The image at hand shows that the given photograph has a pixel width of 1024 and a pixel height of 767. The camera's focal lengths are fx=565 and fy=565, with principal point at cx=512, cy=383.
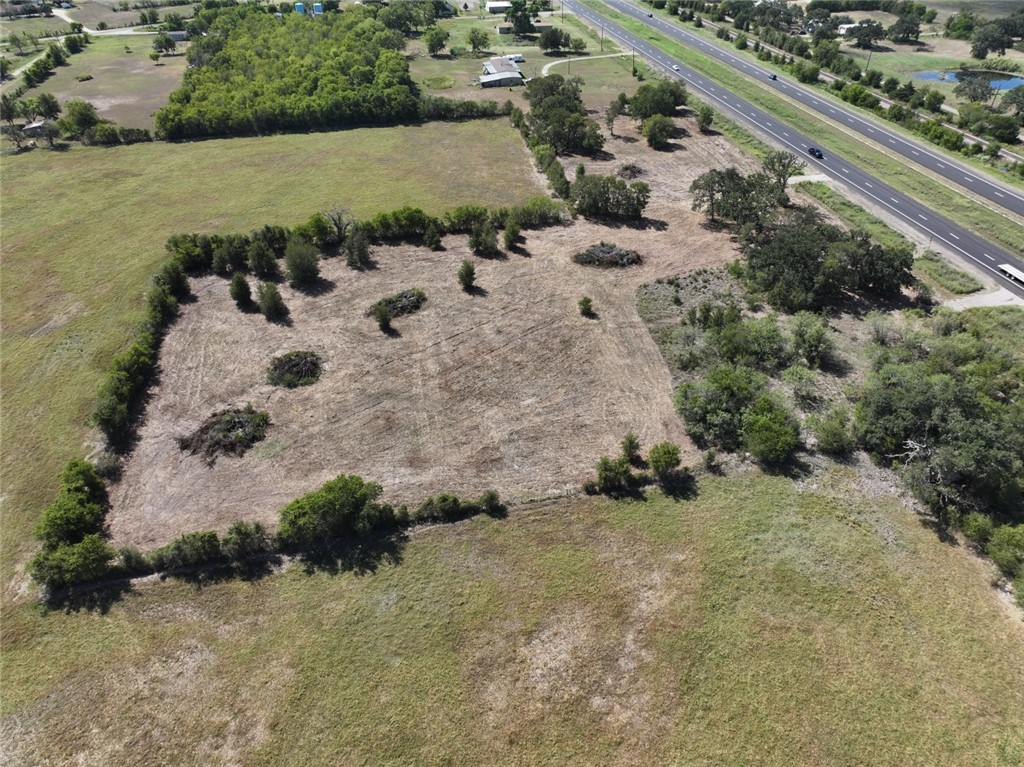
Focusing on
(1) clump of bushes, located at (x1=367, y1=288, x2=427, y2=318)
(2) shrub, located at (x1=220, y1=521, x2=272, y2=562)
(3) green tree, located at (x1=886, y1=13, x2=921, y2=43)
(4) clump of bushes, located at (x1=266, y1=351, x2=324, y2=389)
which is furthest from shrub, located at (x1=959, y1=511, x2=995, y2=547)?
(3) green tree, located at (x1=886, y1=13, x2=921, y2=43)

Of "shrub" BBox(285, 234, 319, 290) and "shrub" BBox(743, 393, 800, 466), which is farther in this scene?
"shrub" BBox(285, 234, 319, 290)

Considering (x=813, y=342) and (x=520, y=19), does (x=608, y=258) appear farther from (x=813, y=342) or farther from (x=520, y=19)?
(x=520, y=19)

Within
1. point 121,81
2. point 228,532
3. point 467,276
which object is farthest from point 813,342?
point 121,81

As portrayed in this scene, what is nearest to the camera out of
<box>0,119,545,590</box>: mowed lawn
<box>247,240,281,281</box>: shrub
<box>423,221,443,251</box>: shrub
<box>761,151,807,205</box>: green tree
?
<box>0,119,545,590</box>: mowed lawn

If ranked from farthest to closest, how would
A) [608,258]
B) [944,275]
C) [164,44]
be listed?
[164,44] < [608,258] < [944,275]

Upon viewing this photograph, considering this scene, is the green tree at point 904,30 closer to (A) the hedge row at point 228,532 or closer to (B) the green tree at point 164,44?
(A) the hedge row at point 228,532

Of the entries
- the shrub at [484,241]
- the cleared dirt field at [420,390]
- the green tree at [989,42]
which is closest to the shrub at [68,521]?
the cleared dirt field at [420,390]

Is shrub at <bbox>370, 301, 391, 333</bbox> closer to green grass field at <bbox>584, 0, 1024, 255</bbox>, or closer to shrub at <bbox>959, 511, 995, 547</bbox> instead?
shrub at <bbox>959, 511, 995, 547</bbox>
